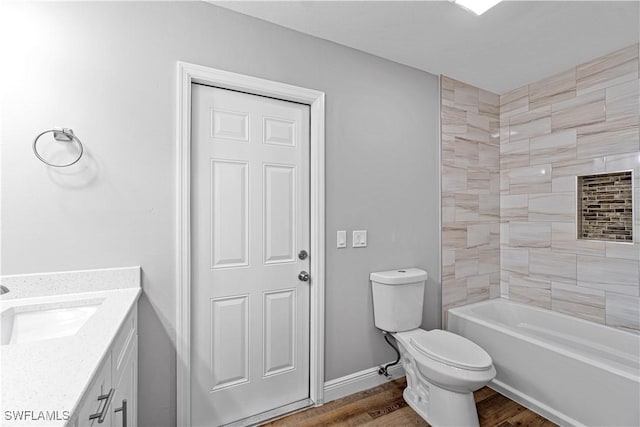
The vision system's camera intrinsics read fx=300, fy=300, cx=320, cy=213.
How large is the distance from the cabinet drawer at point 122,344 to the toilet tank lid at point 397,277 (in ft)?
4.72

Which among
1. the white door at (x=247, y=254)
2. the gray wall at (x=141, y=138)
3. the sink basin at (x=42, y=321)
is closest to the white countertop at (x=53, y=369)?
the sink basin at (x=42, y=321)

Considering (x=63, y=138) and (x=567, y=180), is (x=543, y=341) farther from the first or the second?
(x=63, y=138)

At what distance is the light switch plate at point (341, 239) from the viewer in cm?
203

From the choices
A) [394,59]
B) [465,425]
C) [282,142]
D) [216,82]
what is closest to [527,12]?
[394,59]

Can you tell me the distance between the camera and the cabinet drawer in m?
0.98

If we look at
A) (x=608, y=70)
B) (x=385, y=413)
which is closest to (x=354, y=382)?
(x=385, y=413)

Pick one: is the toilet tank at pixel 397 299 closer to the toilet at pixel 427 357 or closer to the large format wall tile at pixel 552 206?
the toilet at pixel 427 357

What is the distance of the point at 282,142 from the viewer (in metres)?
1.91

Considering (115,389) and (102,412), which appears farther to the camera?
(115,389)

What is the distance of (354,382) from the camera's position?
6.82 feet

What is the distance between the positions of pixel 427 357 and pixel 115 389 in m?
1.52

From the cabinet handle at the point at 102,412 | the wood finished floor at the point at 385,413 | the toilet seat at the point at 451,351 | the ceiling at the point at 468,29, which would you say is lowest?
the wood finished floor at the point at 385,413

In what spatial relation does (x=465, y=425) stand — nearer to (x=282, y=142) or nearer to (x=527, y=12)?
(x=282, y=142)

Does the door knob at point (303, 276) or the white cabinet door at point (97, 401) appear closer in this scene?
the white cabinet door at point (97, 401)
